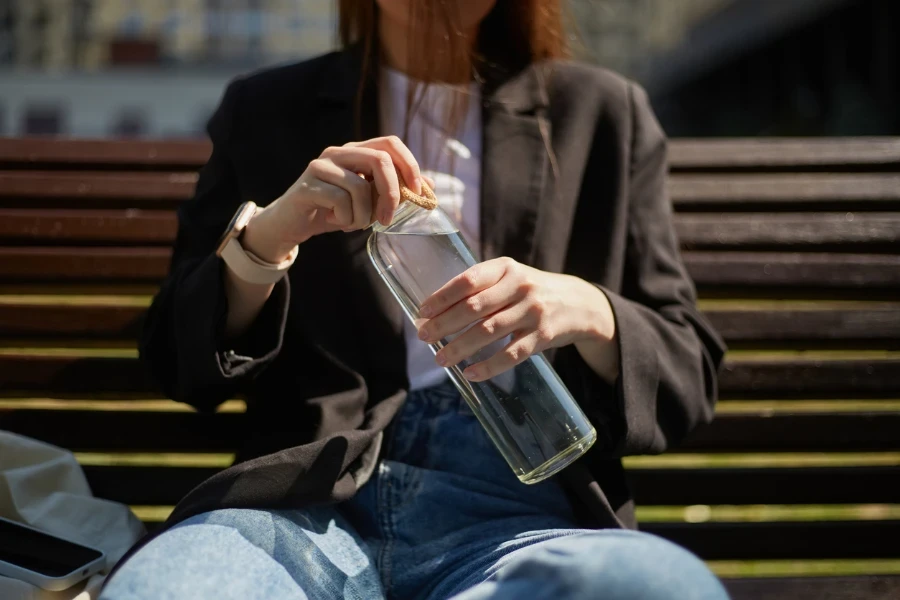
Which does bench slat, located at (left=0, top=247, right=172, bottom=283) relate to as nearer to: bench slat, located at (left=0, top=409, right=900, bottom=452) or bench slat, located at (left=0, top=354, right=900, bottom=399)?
bench slat, located at (left=0, top=354, right=900, bottom=399)

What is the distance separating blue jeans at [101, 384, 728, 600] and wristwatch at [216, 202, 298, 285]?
0.38m

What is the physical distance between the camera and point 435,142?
1.90 meters

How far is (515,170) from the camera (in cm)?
186

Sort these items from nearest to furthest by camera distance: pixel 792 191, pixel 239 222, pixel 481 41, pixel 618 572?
1. pixel 618 572
2. pixel 239 222
3. pixel 481 41
4. pixel 792 191

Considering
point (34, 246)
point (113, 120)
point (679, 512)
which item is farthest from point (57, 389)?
point (113, 120)

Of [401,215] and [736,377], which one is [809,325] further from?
[401,215]

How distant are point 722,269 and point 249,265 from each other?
1304mm

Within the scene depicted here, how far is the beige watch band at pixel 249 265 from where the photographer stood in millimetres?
1598

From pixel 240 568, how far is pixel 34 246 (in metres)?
1.48

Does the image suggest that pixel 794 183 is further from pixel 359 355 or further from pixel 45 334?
pixel 45 334

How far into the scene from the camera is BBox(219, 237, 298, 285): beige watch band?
5.24 ft

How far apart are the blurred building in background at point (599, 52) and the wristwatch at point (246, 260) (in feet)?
51.5

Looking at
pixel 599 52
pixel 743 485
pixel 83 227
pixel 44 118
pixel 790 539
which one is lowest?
pixel 44 118

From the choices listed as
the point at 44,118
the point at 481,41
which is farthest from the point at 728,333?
the point at 44,118
